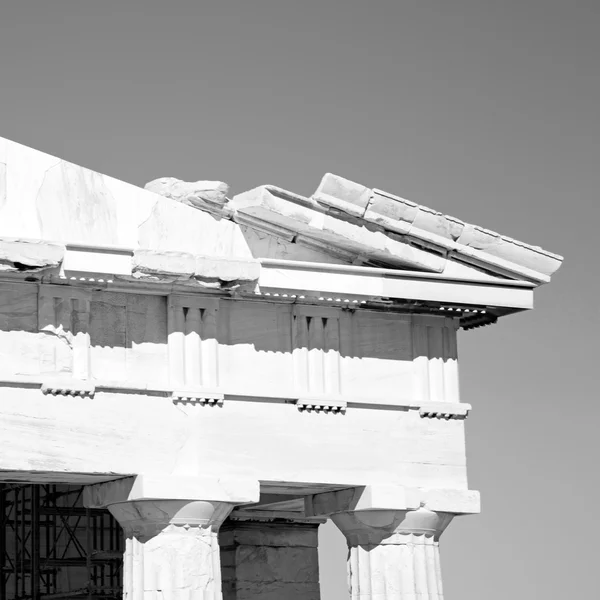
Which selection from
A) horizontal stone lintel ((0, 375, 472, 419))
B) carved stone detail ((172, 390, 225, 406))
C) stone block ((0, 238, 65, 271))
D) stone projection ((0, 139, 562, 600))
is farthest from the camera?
carved stone detail ((172, 390, 225, 406))

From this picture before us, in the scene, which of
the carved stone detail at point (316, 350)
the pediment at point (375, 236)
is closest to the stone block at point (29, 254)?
the pediment at point (375, 236)

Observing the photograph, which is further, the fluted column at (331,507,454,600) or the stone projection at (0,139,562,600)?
the fluted column at (331,507,454,600)

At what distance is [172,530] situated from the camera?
793 inches

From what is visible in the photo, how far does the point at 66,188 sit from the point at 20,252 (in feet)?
4.95

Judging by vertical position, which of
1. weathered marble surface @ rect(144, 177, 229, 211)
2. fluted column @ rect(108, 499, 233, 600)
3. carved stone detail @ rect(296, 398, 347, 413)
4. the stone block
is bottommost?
fluted column @ rect(108, 499, 233, 600)

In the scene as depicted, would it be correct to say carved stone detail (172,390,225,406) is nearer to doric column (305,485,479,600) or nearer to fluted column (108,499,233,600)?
fluted column (108,499,233,600)

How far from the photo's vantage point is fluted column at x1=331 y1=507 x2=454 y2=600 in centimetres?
2172

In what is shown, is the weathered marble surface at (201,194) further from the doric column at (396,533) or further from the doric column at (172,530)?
the doric column at (396,533)

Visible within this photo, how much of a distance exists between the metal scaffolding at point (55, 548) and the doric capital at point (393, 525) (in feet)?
22.3

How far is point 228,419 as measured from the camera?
20.6 meters

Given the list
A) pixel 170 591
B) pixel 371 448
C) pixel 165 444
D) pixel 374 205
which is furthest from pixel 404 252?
pixel 170 591

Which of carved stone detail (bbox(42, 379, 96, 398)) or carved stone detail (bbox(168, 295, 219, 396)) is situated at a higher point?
carved stone detail (bbox(168, 295, 219, 396))

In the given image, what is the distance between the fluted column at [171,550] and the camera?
65.3ft

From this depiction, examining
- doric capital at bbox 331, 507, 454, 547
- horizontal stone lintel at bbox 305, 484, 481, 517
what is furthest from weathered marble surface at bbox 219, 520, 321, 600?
doric capital at bbox 331, 507, 454, 547
